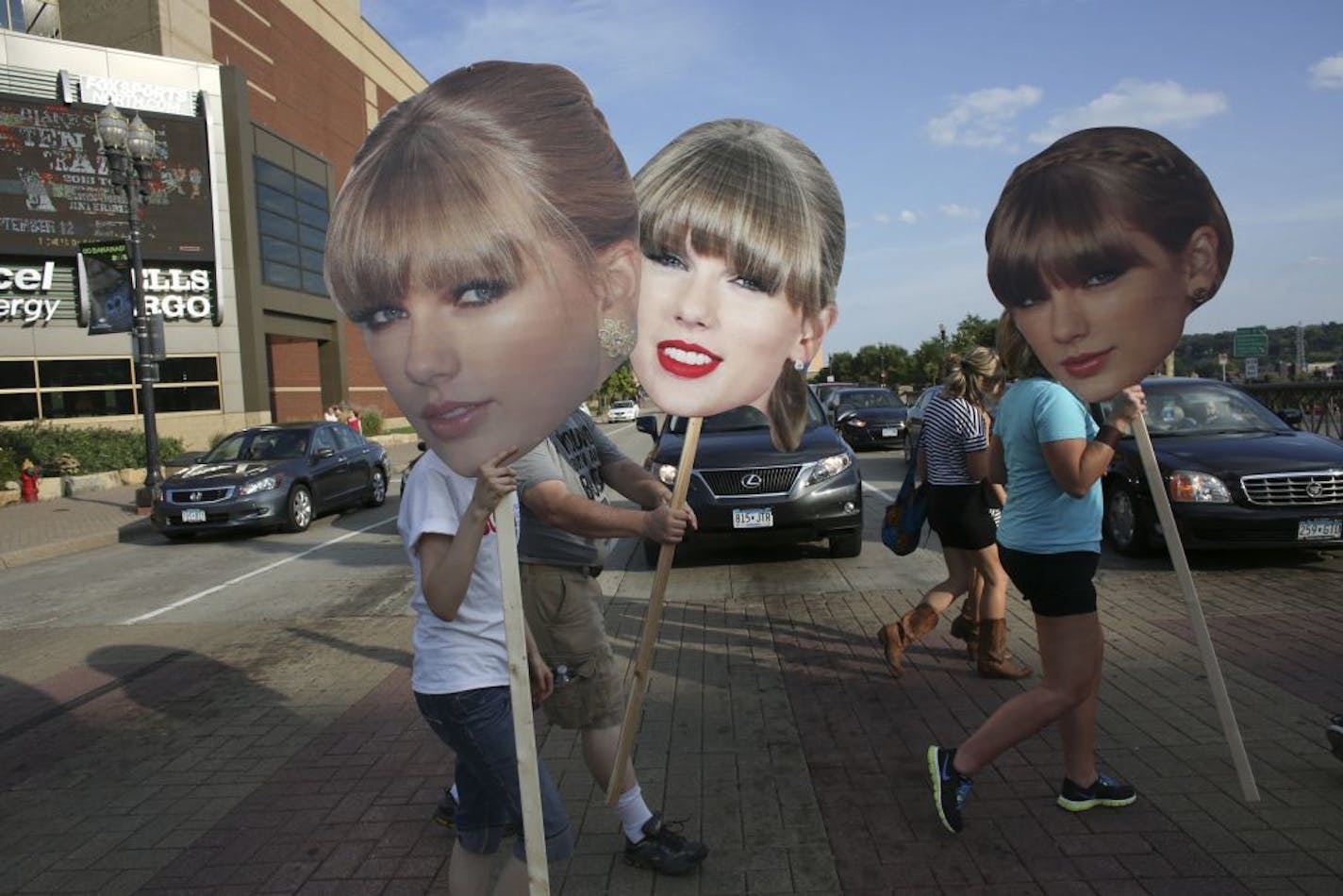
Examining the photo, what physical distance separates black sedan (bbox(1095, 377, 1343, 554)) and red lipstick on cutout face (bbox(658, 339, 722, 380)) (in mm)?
5302

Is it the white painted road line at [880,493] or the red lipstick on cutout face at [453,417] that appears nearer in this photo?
the red lipstick on cutout face at [453,417]

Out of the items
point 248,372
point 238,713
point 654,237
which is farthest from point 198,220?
point 654,237

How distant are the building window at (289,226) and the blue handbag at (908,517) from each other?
93.2 feet

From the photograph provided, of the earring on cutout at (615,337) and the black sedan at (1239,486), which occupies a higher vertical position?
the earring on cutout at (615,337)

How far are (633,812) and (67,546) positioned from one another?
502 inches

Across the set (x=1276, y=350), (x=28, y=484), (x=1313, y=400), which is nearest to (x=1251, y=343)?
(x=1313, y=400)

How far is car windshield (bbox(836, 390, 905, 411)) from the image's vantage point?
75.0 feet

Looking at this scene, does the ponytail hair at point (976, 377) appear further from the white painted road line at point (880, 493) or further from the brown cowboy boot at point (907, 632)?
the white painted road line at point (880, 493)

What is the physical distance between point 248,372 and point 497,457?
29550 mm

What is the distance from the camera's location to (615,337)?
8.36 feet

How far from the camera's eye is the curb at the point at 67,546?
11.8 meters

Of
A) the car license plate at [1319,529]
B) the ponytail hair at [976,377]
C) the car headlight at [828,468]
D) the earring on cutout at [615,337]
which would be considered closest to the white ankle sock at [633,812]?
the earring on cutout at [615,337]

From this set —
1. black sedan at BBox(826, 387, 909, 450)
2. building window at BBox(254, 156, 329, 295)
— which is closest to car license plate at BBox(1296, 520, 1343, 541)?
black sedan at BBox(826, 387, 909, 450)

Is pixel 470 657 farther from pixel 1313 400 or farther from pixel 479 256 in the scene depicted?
pixel 1313 400
